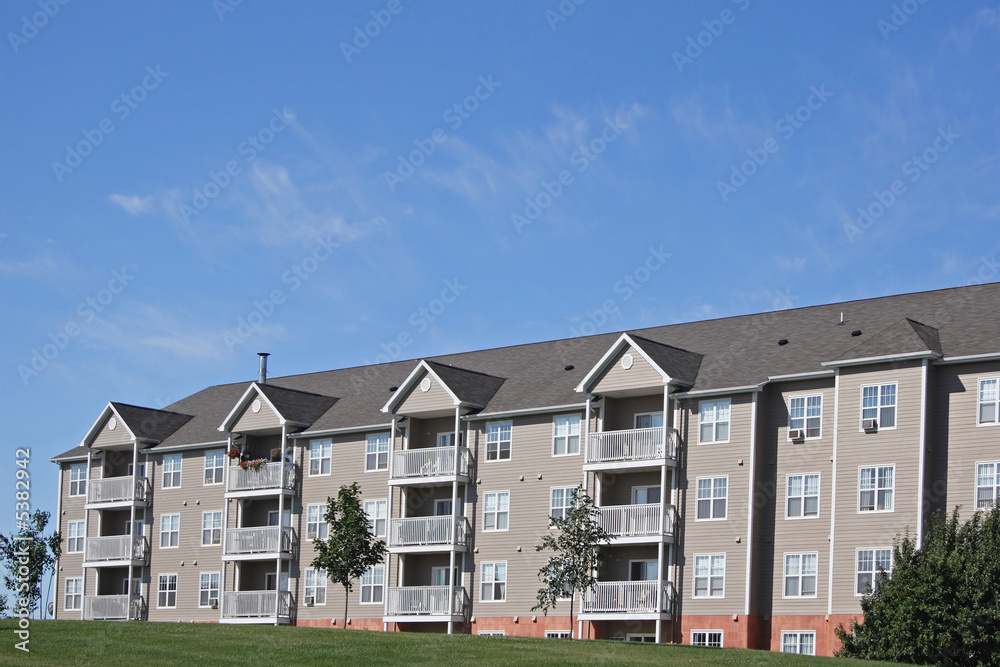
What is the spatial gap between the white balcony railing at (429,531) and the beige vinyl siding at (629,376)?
801 cm

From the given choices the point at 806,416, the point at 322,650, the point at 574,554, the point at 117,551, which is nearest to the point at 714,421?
the point at 806,416

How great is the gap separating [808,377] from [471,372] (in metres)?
15.5

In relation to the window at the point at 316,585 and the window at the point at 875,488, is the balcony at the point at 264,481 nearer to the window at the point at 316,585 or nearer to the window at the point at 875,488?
the window at the point at 316,585

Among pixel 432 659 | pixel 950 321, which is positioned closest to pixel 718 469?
pixel 950 321

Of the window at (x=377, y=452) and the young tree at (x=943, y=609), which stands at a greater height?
the window at (x=377, y=452)

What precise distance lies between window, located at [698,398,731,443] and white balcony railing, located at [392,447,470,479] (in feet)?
33.7

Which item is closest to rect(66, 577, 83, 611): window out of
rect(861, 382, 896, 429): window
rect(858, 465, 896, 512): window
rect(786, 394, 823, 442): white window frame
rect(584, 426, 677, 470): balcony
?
rect(584, 426, 677, 470): balcony

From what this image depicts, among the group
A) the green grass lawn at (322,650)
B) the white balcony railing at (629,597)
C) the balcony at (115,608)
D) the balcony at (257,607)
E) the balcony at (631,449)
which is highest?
the balcony at (631,449)

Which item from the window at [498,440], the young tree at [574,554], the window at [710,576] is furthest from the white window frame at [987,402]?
the window at [498,440]

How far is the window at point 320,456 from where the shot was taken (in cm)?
5809

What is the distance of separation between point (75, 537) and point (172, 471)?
290 inches

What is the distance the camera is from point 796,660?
34.5 m

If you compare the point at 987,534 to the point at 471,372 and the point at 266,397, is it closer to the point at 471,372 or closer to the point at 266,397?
the point at 471,372

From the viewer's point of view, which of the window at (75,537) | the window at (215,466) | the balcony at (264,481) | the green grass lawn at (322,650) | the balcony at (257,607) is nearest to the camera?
the green grass lawn at (322,650)
